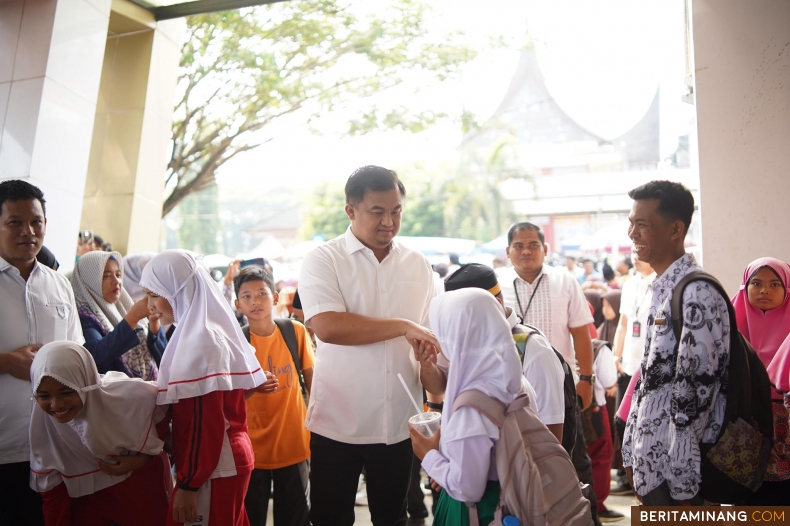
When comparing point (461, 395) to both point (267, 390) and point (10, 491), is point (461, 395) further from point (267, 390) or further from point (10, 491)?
point (10, 491)

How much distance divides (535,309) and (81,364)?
258 cm

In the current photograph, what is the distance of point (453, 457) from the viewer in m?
1.72

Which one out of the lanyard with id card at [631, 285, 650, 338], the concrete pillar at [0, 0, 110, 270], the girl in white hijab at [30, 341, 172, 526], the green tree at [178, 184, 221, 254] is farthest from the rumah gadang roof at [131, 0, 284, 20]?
the green tree at [178, 184, 221, 254]

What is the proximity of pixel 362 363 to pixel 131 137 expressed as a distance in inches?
174

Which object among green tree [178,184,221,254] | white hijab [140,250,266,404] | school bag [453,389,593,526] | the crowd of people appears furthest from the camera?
green tree [178,184,221,254]

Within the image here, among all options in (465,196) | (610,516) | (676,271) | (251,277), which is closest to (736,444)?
(676,271)

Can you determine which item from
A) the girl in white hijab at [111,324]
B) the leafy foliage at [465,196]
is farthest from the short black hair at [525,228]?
the leafy foliage at [465,196]

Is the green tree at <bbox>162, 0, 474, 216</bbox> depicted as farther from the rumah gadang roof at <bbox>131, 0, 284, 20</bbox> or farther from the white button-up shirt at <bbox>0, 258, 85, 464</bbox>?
the white button-up shirt at <bbox>0, 258, 85, 464</bbox>

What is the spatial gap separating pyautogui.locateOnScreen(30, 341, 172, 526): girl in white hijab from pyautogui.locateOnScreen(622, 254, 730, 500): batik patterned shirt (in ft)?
5.98

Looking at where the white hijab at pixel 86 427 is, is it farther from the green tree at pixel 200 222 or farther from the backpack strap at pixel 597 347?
the green tree at pixel 200 222

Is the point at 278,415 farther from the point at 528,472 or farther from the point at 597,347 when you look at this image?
the point at 597,347

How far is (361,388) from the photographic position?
7.94ft

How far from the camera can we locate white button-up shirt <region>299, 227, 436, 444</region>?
2402 millimetres

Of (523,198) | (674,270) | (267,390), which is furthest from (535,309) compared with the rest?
(523,198)
